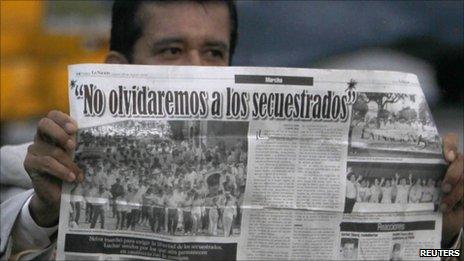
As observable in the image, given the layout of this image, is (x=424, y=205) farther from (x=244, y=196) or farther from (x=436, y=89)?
(x=436, y=89)

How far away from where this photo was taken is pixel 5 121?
212 cm

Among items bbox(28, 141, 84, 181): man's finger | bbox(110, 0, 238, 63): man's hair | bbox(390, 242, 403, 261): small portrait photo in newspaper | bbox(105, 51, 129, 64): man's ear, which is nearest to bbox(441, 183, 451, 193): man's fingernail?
bbox(390, 242, 403, 261): small portrait photo in newspaper

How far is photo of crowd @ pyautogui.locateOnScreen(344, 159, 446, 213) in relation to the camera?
140 centimetres

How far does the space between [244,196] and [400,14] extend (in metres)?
0.95

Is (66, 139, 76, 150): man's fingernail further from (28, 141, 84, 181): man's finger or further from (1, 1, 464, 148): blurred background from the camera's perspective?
(1, 1, 464, 148): blurred background

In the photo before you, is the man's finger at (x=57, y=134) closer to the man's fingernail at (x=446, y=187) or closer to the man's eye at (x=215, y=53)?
the man's eye at (x=215, y=53)

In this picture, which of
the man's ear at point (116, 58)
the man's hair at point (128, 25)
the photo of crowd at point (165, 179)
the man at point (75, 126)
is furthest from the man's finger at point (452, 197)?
the man's ear at point (116, 58)

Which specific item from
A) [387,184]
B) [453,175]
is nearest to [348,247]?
[387,184]

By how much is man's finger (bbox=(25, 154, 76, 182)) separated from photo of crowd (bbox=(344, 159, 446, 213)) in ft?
1.67

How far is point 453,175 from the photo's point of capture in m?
1.43

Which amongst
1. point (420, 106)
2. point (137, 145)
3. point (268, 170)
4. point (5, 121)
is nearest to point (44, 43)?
point (5, 121)

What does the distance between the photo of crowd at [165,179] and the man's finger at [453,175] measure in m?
0.39

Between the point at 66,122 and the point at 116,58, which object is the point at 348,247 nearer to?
the point at 66,122

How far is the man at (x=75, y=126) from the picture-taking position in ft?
4.58
